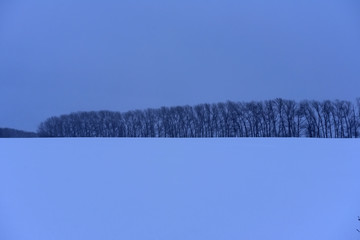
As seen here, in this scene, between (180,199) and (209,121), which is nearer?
(180,199)

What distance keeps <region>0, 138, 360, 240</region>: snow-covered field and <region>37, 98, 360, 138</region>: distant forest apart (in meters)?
36.2

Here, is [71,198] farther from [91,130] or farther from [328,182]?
[91,130]

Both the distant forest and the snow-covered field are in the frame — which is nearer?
the snow-covered field

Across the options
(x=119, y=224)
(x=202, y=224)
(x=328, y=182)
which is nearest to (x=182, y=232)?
(x=202, y=224)

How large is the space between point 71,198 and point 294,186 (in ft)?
17.0

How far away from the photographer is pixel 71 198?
6781 mm

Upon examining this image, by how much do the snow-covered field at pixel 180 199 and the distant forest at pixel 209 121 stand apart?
3615cm

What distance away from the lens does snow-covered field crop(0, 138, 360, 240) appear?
203 inches

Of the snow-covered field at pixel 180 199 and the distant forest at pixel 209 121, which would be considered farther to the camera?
the distant forest at pixel 209 121

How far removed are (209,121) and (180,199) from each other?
1747 inches

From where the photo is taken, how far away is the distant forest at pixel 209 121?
44719 mm

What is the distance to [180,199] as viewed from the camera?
6758 mm

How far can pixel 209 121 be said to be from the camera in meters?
50.8

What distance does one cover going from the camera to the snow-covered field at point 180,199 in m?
5.16
